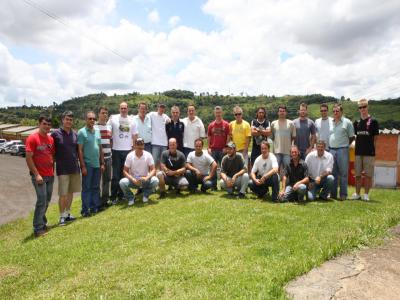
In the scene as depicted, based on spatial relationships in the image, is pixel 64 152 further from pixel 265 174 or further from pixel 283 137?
pixel 283 137

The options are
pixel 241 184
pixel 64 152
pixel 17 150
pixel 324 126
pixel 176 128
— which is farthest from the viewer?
pixel 17 150

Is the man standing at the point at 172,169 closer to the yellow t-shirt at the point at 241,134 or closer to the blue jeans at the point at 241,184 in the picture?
the blue jeans at the point at 241,184

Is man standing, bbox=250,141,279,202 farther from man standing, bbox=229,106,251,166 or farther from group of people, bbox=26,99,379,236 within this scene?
man standing, bbox=229,106,251,166

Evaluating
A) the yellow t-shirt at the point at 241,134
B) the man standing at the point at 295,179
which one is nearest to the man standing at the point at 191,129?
the yellow t-shirt at the point at 241,134

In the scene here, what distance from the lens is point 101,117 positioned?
1041 cm

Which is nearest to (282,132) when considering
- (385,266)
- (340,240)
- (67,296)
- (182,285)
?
(340,240)

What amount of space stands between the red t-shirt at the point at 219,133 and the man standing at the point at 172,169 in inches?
44.1

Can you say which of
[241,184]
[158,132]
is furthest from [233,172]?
[158,132]

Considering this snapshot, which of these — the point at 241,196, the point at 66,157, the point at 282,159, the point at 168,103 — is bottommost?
the point at 241,196

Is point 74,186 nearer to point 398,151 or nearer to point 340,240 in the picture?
point 340,240

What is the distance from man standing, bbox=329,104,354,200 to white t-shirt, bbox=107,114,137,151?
5.89 meters

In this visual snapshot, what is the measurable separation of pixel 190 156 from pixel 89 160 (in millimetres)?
3051

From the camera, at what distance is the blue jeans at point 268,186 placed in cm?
992

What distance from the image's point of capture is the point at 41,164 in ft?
29.2
